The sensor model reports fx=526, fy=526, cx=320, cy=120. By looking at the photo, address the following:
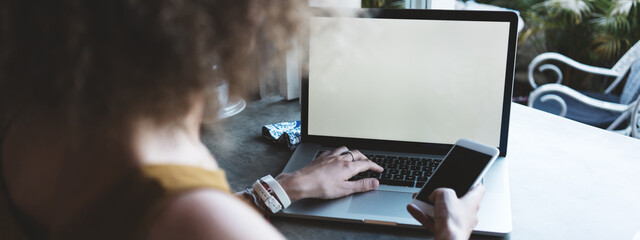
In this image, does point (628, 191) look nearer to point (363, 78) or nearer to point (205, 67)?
point (363, 78)

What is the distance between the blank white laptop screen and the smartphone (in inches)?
7.2

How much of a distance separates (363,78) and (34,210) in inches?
29.1

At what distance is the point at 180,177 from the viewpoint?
422mm

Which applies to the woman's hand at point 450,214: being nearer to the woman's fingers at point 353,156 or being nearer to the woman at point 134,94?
the woman's fingers at point 353,156

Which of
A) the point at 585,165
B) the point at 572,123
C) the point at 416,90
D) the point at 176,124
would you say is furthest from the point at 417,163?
the point at 176,124

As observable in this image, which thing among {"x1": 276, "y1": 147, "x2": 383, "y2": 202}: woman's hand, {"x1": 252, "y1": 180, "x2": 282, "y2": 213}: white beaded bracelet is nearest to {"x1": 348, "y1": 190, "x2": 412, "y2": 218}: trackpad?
{"x1": 276, "y1": 147, "x2": 383, "y2": 202}: woman's hand

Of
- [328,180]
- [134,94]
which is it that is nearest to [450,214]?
[328,180]

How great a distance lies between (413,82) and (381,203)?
1.04ft

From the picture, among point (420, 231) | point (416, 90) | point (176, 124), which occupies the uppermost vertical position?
point (176, 124)

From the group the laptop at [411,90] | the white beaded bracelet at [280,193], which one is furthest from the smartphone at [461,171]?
the white beaded bracelet at [280,193]

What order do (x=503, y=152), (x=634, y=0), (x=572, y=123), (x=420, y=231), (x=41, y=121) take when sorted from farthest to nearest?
(x=634, y=0) → (x=572, y=123) → (x=503, y=152) → (x=420, y=231) → (x=41, y=121)

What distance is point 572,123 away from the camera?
53.1 inches

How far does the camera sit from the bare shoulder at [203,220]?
39 centimetres

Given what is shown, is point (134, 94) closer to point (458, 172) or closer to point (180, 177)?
point (180, 177)
